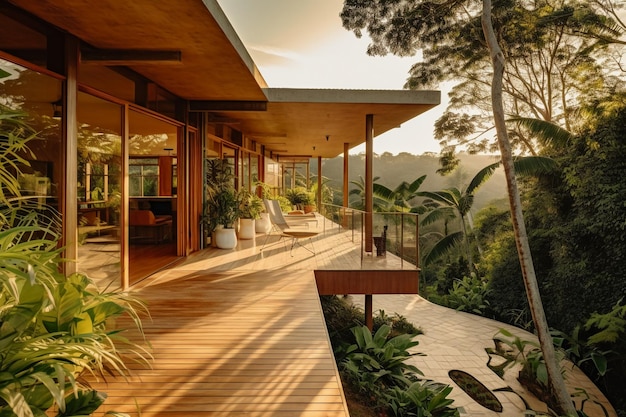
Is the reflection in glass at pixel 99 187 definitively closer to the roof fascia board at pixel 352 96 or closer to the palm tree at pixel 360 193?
the roof fascia board at pixel 352 96

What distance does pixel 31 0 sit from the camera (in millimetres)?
3252

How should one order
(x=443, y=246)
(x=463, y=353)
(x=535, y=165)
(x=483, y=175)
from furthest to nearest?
(x=443, y=246), (x=483, y=175), (x=535, y=165), (x=463, y=353)

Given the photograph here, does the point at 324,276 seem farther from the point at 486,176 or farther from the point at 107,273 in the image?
the point at 486,176

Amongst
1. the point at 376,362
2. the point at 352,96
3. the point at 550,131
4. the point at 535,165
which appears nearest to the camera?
the point at 376,362

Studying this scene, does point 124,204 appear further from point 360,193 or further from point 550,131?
point 360,193

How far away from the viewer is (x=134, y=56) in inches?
176

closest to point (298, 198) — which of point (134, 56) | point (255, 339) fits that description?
point (134, 56)

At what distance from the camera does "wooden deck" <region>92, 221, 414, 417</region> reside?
2.52 m

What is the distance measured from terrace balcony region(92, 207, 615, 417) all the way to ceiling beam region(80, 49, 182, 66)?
2.82 meters

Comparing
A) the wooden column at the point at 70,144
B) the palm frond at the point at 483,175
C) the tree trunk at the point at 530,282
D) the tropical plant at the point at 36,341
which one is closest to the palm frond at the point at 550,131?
the palm frond at the point at 483,175

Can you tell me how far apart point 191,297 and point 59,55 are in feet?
9.85

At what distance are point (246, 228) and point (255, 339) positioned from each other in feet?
20.4

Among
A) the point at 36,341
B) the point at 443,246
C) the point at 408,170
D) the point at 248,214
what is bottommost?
the point at 443,246

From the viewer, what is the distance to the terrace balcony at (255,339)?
Result: 2.57 meters
